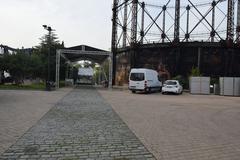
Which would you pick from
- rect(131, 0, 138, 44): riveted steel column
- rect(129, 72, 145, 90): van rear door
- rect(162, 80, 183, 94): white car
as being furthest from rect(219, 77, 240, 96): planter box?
rect(131, 0, 138, 44): riveted steel column

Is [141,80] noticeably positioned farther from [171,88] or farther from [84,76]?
[84,76]

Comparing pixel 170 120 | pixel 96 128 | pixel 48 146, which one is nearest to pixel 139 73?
pixel 170 120

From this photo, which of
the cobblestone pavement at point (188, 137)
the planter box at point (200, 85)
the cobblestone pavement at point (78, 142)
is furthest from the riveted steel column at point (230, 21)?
the cobblestone pavement at point (78, 142)

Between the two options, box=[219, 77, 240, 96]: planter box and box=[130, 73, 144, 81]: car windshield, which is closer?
box=[130, 73, 144, 81]: car windshield

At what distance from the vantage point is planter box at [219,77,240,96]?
33156 mm

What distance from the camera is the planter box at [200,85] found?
115 feet

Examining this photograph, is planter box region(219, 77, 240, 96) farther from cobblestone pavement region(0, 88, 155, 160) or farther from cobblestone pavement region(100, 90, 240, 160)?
cobblestone pavement region(0, 88, 155, 160)

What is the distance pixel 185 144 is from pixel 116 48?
4352 cm

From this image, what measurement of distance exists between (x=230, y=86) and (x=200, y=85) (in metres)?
3.28

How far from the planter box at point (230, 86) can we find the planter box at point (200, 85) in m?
1.76

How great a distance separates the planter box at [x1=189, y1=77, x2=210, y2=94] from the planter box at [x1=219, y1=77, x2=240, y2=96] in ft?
5.79

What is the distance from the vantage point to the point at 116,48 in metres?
50.5

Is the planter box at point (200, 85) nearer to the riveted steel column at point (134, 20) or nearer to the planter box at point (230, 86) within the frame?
the planter box at point (230, 86)

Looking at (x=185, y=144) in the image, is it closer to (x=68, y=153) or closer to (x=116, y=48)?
(x=68, y=153)
